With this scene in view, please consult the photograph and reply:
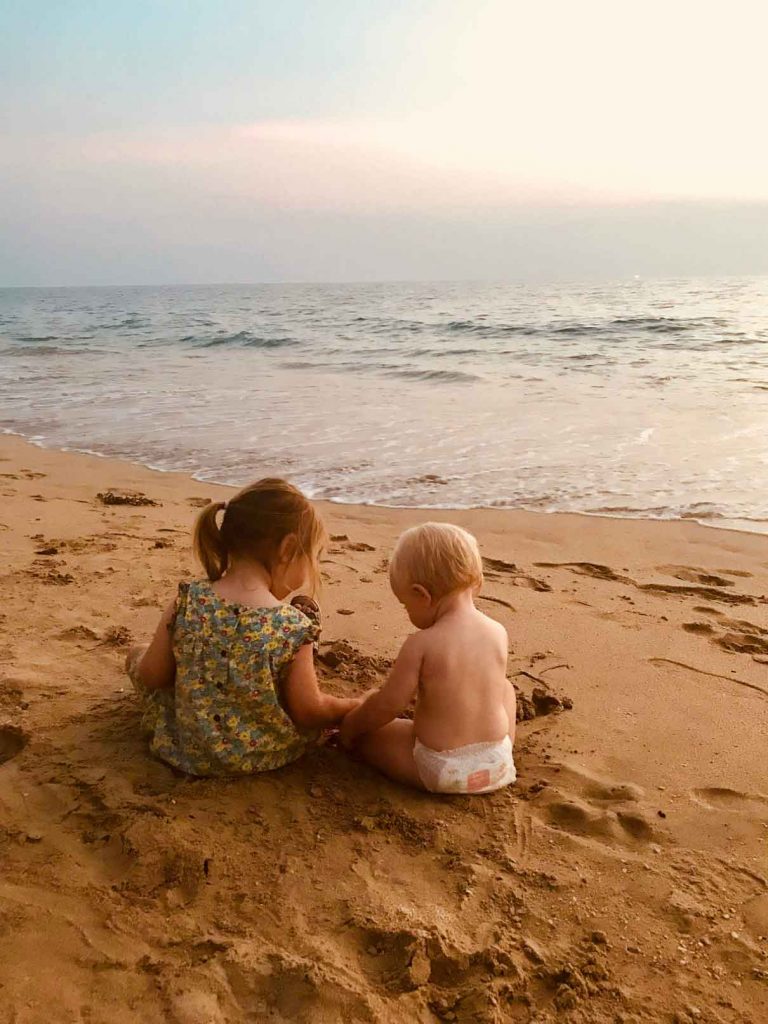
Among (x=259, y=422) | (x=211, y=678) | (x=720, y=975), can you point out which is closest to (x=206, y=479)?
(x=259, y=422)

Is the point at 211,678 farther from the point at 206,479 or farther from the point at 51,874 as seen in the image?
the point at 206,479

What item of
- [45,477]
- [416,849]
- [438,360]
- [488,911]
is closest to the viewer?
[488,911]

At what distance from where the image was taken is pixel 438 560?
2.45m

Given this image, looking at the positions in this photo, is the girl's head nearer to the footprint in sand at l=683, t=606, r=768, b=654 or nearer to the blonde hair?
the blonde hair

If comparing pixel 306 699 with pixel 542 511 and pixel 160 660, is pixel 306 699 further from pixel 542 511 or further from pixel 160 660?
pixel 542 511

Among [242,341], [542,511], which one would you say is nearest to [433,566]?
[542,511]

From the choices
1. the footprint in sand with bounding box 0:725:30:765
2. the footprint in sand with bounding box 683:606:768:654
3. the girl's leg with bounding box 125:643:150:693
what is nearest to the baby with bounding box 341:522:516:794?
the girl's leg with bounding box 125:643:150:693

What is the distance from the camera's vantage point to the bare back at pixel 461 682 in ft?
7.93

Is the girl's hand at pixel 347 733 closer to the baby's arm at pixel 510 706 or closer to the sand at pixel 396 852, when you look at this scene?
the sand at pixel 396 852

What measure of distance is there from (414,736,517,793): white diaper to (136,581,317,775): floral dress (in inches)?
17.0

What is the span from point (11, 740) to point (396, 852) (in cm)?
137

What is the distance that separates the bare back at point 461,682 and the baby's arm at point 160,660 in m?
0.77

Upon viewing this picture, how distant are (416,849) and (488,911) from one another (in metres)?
0.30

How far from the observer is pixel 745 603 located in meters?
4.07
